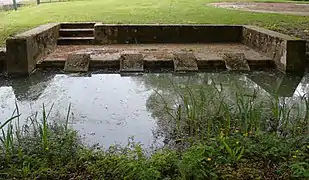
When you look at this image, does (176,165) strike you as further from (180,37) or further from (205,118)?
(180,37)

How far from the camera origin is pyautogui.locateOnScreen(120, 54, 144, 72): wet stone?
732cm

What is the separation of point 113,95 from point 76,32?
4.42 meters

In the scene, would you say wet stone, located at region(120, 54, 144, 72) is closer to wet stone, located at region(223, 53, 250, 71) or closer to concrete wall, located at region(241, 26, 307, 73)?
wet stone, located at region(223, 53, 250, 71)

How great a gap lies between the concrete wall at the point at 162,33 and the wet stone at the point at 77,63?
6.07ft

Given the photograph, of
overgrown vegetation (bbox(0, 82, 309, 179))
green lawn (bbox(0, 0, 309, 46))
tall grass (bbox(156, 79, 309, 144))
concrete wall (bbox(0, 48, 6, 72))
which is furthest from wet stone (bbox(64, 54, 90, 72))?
overgrown vegetation (bbox(0, 82, 309, 179))

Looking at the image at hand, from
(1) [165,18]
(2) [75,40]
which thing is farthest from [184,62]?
(1) [165,18]

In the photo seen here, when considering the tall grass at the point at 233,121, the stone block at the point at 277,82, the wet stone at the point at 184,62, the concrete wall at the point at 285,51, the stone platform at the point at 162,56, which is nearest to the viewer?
the tall grass at the point at 233,121

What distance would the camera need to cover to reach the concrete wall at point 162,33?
941 cm

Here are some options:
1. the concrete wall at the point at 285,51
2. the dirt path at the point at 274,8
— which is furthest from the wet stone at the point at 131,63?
the dirt path at the point at 274,8

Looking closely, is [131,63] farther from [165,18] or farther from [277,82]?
[165,18]

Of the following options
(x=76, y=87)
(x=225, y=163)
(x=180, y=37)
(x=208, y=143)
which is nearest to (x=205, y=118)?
(x=208, y=143)

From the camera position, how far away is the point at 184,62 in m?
7.43

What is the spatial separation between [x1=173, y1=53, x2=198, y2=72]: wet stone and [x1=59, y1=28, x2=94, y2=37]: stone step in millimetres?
2957

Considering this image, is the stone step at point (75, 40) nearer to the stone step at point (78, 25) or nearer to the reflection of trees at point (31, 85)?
the stone step at point (78, 25)
